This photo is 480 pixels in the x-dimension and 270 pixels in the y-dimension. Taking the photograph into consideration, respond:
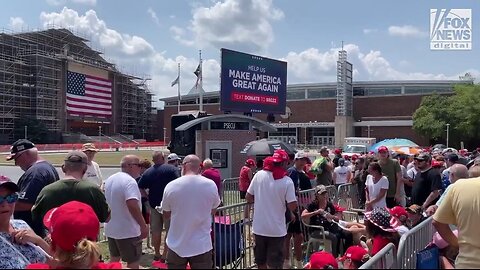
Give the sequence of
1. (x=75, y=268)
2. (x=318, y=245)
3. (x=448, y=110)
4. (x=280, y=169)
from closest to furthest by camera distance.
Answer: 1. (x=75, y=268)
2. (x=280, y=169)
3. (x=318, y=245)
4. (x=448, y=110)

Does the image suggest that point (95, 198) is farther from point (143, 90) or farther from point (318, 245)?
point (143, 90)

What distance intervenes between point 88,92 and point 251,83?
68179 millimetres

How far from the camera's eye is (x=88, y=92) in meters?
86.1

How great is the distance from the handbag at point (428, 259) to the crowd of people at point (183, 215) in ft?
0.33

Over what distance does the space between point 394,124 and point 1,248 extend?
258ft

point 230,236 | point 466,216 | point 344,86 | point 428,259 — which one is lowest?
point 230,236

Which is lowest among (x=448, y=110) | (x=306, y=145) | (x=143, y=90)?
(x=306, y=145)

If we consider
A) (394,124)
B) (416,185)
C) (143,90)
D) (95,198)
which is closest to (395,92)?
(394,124)

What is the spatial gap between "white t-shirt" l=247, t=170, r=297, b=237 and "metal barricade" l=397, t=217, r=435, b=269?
1.54 m

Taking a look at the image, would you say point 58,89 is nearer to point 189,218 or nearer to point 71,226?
point 189,218

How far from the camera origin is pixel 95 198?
179 inches

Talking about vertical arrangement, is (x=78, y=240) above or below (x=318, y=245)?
above

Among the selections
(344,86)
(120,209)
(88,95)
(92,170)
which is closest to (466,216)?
(120,209)

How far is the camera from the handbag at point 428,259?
3974 millimetres
